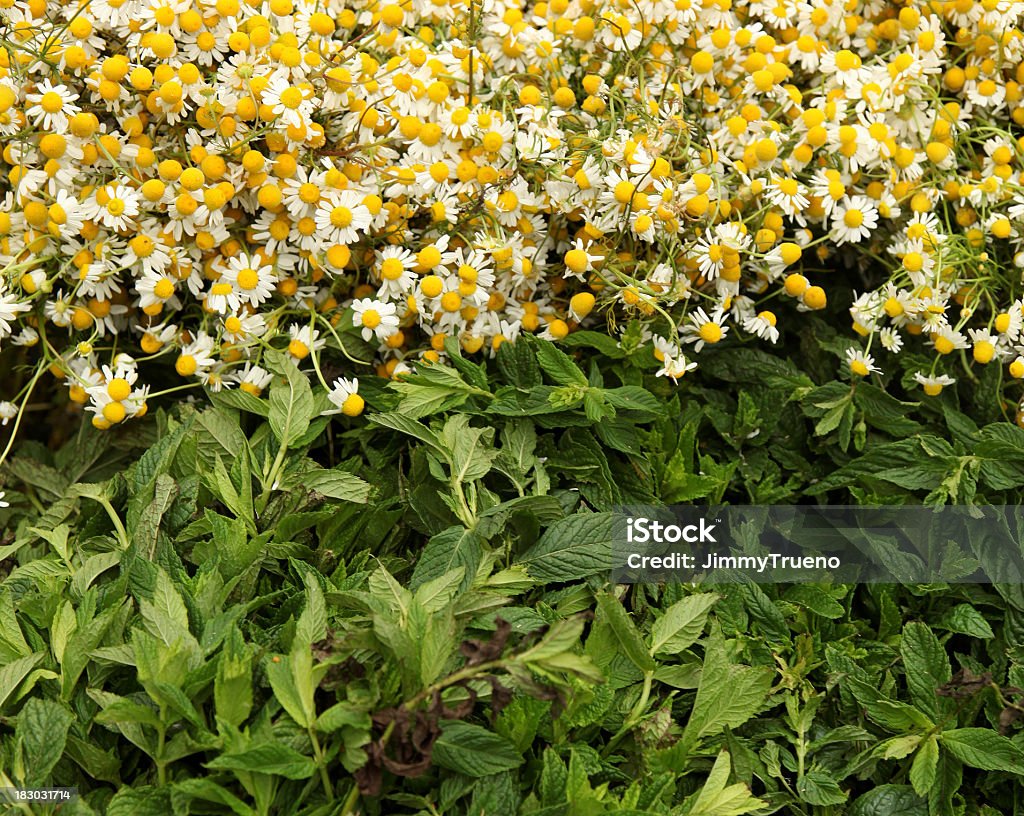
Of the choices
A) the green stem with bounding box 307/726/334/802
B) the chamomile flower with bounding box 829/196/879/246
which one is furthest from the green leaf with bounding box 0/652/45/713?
the chamomile flower with bounding box 829/196/879/246

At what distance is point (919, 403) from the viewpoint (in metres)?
1.17

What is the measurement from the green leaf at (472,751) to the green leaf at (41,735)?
0.31 m

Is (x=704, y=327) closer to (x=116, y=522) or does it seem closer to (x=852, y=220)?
(x=852, y=220)

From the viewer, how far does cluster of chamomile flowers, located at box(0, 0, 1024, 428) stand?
3.47ft

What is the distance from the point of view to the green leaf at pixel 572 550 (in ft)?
3.21

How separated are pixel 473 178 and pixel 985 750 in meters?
0.79

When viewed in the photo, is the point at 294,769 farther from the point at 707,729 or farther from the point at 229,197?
the point at 229,197

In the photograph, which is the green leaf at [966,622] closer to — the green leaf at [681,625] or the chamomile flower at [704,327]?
the green leaf at [681,625]

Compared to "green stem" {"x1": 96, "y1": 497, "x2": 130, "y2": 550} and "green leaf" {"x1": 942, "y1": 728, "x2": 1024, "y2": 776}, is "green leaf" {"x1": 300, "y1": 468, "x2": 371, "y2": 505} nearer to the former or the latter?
"green stem" {"x1": 96, "y1": 497, "x2": 130, "y2": 550}

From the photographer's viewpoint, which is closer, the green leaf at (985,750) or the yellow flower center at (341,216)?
the green leaf at (985,750)

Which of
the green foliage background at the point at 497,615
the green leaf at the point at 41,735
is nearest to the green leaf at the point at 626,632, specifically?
the green foliage background at the point at 497,615

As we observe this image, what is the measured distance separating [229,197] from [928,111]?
0.85 m

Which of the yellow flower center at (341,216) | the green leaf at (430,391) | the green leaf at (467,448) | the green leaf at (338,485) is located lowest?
the green leaf at (338,485)

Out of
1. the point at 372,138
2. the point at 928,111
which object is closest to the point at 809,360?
the point at 928,111
